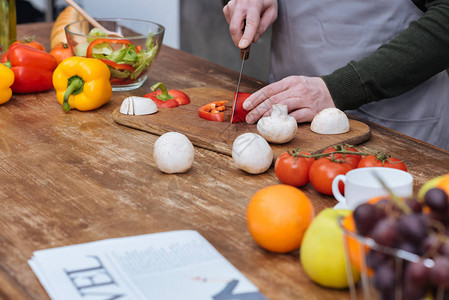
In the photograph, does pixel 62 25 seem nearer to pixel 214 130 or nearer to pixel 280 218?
pixel 214 130

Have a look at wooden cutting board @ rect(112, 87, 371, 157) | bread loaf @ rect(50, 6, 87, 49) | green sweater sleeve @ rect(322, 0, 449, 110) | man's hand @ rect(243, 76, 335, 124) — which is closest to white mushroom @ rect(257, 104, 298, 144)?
wooden cutting board @ rect(112, 87, 371, 157)

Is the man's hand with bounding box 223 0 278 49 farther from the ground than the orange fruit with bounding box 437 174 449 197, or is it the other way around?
the man's hand with bounding box 223 0 278 49

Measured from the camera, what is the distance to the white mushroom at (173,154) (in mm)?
1141

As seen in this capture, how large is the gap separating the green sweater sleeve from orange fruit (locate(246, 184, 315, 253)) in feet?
2.42

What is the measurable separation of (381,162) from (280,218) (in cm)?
33

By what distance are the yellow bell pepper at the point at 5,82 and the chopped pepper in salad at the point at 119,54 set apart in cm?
22

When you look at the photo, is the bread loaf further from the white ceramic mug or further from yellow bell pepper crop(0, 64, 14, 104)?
the white ceramic mug

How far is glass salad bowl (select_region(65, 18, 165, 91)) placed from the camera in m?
1.68

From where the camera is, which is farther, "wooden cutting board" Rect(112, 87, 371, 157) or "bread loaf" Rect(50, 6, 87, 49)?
"bread loaf" Rect(50, 6, 87, 49)

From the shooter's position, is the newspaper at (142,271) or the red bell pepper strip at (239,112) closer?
the newspaper at (142,271)

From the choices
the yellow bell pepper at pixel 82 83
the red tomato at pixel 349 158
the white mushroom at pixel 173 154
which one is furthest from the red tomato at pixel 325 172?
the yellow bell pepper at pixel 82 83

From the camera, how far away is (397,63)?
1527 mm

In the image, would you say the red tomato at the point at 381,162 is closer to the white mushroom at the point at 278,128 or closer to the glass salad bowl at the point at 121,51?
the white mushroom at the point at 278,128

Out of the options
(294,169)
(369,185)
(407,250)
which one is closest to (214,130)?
(294,169)
